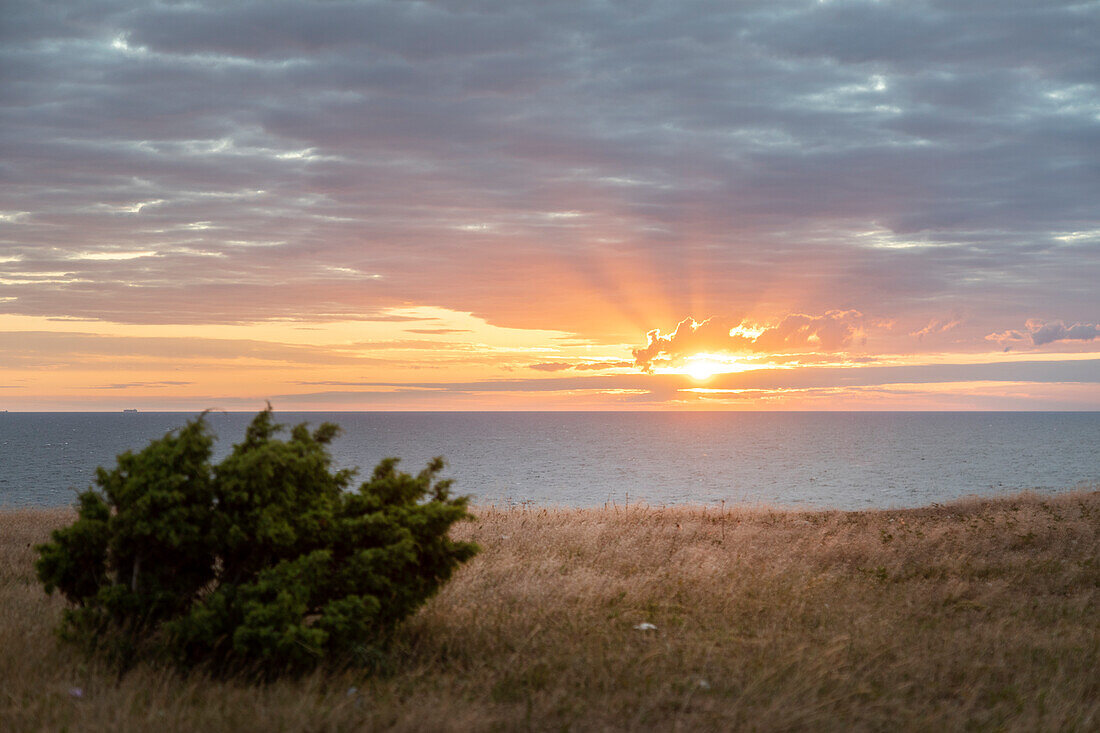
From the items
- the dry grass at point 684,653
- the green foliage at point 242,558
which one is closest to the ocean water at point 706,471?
the dry grass at point 684,653

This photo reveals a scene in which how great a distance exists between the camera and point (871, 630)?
955cm

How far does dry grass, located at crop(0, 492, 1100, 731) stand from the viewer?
6.65 m

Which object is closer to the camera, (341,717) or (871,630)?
(341,717)

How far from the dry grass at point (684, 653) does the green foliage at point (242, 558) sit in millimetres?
397

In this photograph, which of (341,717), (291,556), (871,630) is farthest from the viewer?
(871,630)

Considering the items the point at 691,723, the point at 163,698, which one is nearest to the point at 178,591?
the point at 163,698

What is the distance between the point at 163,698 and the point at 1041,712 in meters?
7.91

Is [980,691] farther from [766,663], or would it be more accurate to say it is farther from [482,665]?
[482,665]

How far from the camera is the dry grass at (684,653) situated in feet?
21.8

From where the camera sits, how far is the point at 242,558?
8164 millimetres

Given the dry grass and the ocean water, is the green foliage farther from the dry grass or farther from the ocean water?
the ocean water

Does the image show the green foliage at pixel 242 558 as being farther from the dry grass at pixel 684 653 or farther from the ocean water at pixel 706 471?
the ocean water at pixel 706 471

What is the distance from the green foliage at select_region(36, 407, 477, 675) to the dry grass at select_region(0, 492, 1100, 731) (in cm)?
40

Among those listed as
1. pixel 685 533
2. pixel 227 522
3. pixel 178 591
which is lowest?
pixel 685 533
